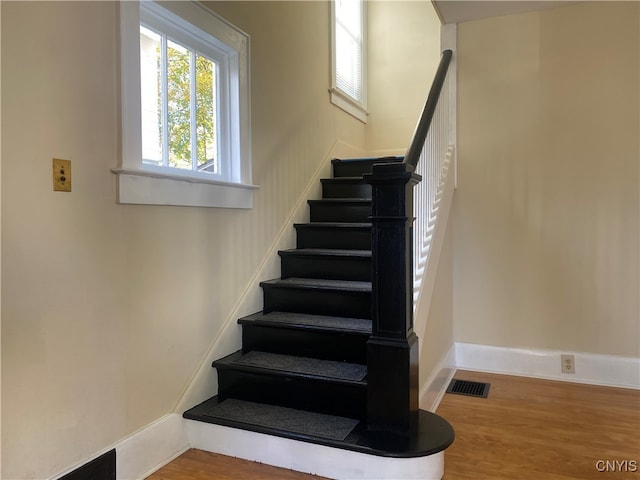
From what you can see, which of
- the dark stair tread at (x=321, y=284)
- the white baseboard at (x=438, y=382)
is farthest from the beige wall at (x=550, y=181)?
the dark stair tread at (x=321, y=284)

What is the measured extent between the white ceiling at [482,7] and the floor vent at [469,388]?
246 centimetres

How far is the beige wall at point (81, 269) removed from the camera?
59.1 inches

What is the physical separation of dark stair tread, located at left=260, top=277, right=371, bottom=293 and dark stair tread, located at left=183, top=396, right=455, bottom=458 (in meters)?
0.75

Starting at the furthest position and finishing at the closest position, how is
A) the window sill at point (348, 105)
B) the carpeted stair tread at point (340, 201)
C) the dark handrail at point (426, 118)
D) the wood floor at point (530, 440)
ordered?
the window sill at point (348, 105)
the carpeted stair tread at point (340, 201)
the dark handrail at point (426, 118)
the wood floor at point (530, 440)

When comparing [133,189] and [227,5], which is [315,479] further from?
[227,5]

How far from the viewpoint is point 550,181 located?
10.1ft

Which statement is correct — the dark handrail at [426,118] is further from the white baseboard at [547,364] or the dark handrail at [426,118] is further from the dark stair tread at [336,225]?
the white baseboard at [547,364]

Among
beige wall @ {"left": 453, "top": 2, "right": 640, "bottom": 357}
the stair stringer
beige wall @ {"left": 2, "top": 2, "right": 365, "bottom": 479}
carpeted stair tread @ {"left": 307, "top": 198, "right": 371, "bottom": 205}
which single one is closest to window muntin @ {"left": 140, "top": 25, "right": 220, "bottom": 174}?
beige wall @ {"left": 2, "top": 2, "right": 365, "bottom": 479}

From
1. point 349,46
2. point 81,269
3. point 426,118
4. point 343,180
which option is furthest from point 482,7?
point 81,269

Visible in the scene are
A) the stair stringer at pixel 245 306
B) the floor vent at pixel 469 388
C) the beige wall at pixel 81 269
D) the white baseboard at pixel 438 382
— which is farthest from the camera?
the floor vent at pixel 469 388

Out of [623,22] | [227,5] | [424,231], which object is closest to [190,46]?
[227,5]

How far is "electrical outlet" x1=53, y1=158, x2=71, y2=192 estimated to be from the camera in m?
1.61

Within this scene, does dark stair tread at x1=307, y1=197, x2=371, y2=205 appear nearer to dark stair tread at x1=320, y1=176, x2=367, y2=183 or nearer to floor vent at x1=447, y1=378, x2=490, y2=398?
dark stair tread at x1=320, y1=176, x2=367, y2=183

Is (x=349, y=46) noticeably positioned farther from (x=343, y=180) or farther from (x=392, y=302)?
(x=392, y=302)
